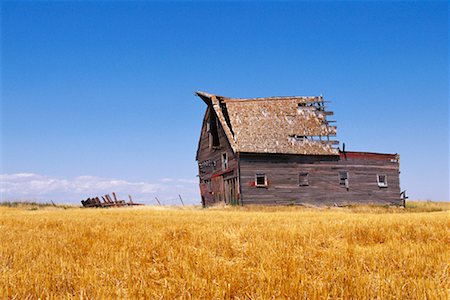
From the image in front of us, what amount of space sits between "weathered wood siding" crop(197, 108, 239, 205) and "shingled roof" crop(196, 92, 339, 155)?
4.67ft

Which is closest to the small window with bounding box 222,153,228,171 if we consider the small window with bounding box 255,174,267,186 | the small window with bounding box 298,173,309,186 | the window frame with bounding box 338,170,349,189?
the small window with bounding box 255,174,267,186

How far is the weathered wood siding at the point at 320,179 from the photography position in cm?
2989

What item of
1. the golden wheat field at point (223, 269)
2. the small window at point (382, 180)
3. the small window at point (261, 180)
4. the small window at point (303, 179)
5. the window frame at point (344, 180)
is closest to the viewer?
the golden wheat field at point (223, 269)

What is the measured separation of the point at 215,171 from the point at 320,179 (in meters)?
9.33

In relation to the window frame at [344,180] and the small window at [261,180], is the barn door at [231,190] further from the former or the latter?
the window frame at [344,180]

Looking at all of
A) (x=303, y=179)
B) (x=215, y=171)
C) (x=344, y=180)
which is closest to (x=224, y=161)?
(x=215, y=171)

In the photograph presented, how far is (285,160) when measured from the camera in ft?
101

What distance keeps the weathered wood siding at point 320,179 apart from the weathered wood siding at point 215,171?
4.79ft

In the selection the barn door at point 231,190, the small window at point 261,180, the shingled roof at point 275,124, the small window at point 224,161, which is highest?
the shingled roof at point 275,124

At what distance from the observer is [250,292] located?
3.91m

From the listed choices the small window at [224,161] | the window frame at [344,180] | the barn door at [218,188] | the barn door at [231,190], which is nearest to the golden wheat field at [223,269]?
the barn door at [231,190]

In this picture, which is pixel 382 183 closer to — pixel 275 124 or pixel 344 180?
pixel 344 180

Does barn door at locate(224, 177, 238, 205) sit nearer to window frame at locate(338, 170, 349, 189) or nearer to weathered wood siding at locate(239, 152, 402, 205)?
weathered wood siding at locate(239, 152, 402, 205)

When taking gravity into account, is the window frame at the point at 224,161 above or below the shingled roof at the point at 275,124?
below
